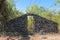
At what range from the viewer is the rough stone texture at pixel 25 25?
28.4 meters

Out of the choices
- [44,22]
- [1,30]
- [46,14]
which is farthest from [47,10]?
[1,30]

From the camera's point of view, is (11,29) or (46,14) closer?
(11,29)

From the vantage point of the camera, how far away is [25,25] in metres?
28.7

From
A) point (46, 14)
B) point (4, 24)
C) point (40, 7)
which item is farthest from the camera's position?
point (40, 7)

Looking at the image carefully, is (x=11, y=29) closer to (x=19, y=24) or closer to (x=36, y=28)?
(x=19, y=24)

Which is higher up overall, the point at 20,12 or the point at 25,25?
the point at 20,12

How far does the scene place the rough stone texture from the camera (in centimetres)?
2842

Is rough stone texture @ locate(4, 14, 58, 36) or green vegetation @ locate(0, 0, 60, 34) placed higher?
green vegetation @ locate(0, 0, 60, 34)

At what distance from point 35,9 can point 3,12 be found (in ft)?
53.1

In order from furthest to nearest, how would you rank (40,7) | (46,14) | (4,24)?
(40,7) → (46,14) → (4,24)

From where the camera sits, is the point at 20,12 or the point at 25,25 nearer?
the point at 25,25

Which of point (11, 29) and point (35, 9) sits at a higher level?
point (35, 9)

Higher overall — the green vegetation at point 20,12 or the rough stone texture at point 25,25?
the green vegetation at point 20,12

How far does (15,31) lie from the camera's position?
1115 inches
